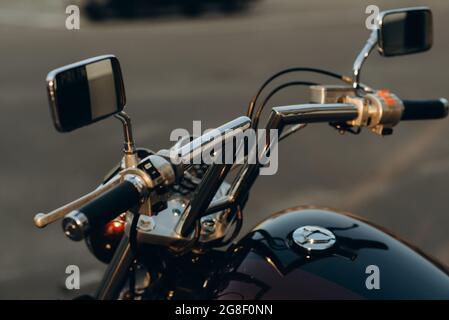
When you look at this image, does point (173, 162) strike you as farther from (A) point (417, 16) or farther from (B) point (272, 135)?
(A) point (417, 16)

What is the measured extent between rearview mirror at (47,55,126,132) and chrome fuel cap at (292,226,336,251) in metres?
0.69

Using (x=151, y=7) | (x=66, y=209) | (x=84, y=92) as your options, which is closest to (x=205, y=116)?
(x=84, y=92)

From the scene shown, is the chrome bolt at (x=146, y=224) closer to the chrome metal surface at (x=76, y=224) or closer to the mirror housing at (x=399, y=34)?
the chrome metal surface at (x=76, y=224)

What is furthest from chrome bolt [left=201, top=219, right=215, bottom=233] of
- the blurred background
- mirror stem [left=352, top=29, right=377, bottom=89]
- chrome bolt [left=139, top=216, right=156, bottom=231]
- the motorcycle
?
the blurred background

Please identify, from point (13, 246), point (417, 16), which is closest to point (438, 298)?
point (417, 16)

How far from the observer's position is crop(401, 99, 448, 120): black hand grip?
1.90 m

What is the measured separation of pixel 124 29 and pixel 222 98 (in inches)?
212

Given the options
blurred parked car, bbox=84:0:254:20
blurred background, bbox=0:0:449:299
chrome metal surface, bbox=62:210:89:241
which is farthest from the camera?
blurred parked car, bbox=84:0:254:20

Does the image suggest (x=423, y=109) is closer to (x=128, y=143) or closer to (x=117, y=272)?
(x=128, y=143)

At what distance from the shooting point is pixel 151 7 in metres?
13.9

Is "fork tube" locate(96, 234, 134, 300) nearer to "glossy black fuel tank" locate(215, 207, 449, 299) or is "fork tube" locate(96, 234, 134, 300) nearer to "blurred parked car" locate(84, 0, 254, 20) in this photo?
"glossy black fuel tank" locate(215, 207, 449, 299)

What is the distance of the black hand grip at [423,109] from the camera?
6.23 ft

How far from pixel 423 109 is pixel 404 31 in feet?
1.24

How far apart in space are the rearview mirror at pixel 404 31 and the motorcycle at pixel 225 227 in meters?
0.02
